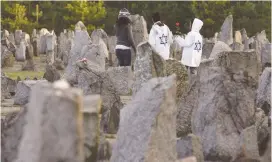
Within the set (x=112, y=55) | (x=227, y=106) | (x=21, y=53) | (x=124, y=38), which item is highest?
(x=21, y=53)

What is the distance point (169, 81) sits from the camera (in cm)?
642

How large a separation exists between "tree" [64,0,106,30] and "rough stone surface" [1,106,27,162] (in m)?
40.9

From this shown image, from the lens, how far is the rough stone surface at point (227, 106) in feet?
25.0

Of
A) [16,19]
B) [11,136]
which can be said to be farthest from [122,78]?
[16,19]

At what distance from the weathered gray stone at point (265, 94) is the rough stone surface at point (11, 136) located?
407 centimetres

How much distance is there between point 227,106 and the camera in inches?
303

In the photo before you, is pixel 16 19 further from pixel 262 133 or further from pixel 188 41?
pixel 262 133

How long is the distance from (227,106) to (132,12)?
1579 inches

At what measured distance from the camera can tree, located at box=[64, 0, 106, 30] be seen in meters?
47.6

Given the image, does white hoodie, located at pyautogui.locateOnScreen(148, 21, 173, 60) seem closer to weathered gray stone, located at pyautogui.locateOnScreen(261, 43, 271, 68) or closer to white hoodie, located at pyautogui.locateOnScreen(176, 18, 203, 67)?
white hoodie, located at pyautogui.locateOnScreen(176, 18, 203, 67)

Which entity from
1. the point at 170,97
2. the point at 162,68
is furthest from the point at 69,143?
the point at 162,68

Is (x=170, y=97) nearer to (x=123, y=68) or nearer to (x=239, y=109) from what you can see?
(x=239, y=109)

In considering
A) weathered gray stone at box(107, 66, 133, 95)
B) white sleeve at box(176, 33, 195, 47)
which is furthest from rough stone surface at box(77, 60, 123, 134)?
white sleeve at box(176, 33, 195, 47)

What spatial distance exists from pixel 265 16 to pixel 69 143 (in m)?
41.4
